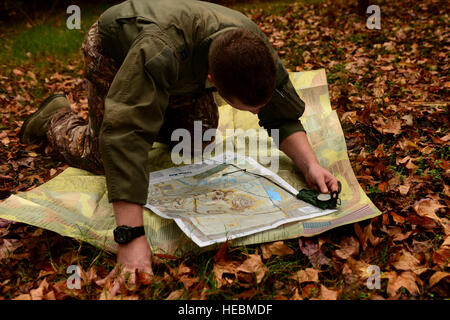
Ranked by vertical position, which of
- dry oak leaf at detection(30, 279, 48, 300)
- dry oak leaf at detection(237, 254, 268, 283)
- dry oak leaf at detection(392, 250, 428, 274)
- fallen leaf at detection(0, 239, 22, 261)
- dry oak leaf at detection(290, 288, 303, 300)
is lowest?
dry oak leaf at detection(392, 250, 428, 274)

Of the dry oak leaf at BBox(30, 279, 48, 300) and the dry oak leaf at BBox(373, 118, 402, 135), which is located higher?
the dry oak leaf at BBox(30, 279, 48, 300)

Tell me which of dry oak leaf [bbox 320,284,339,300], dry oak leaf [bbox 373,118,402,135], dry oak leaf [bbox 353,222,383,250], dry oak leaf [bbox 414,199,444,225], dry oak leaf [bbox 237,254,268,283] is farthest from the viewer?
dry oak leaf [bbox 373,118,402,135]

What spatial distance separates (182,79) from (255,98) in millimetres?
577

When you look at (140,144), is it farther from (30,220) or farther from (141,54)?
(30,220)

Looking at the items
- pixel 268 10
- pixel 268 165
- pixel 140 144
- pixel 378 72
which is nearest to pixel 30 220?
pixel 140 144

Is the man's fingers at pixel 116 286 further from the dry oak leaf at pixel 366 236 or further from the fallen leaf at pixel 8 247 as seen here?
the dry oak leaf at pixel 366 236

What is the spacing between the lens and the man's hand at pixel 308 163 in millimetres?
1935

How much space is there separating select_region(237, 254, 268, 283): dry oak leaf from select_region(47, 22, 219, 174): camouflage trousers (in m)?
1.17

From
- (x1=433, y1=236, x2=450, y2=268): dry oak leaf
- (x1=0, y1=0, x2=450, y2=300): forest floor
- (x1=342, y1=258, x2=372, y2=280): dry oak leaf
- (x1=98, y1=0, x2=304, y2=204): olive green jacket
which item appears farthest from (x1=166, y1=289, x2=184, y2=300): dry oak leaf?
(x1=433, y1=236, x2=450, y2=268): dry oak leaf

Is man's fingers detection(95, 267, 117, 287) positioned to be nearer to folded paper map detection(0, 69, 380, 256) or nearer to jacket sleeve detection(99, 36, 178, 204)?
folded paper map detection(0, 69, 380, 256)

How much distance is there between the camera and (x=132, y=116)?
1488 mm

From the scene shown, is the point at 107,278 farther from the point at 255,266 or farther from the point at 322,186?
the point at 322,186

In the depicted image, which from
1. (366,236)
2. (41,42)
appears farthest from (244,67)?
(41,42)

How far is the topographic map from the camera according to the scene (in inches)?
67.2
